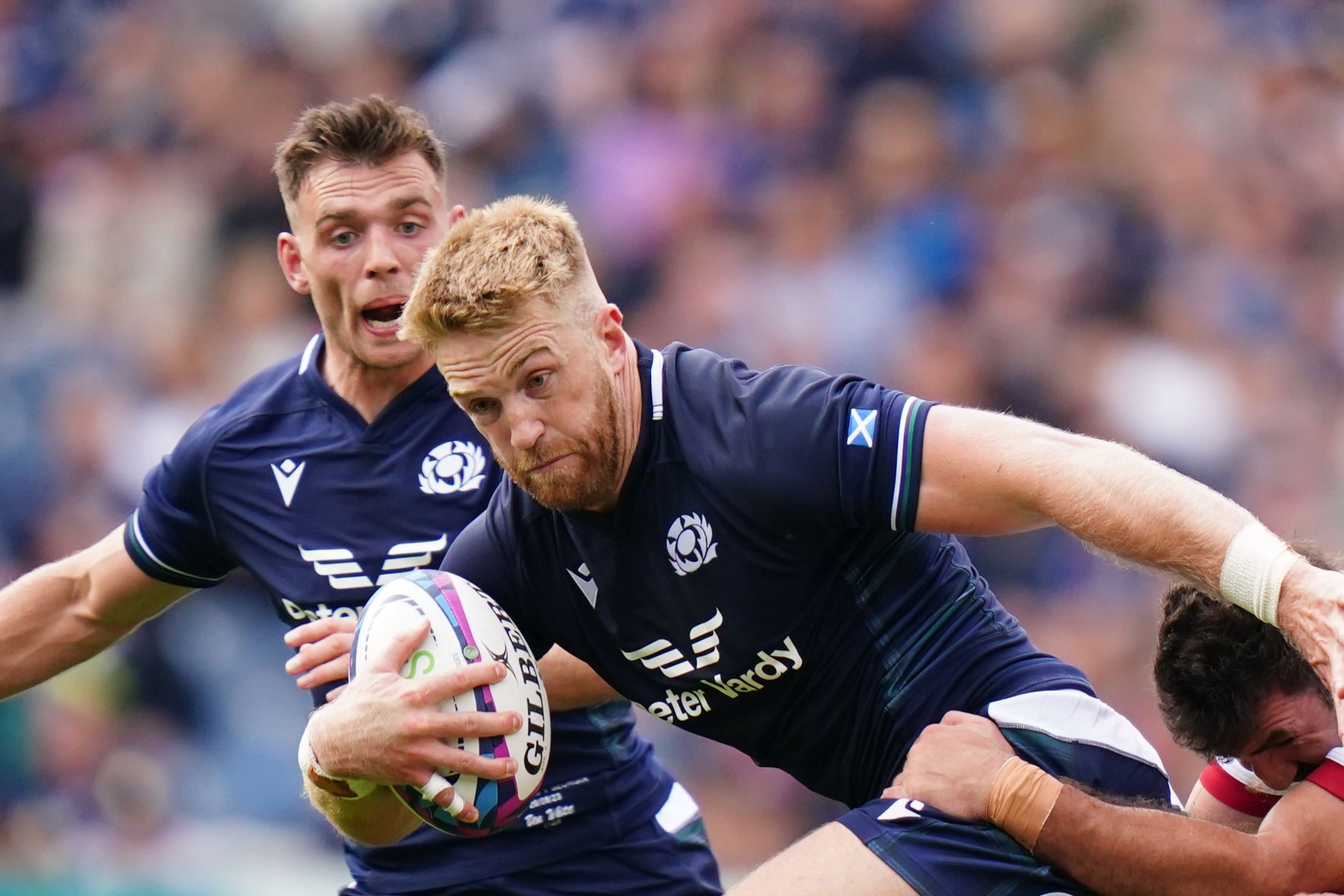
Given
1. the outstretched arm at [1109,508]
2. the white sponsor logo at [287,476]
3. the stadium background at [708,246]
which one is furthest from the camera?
the stadium background at [708,246]

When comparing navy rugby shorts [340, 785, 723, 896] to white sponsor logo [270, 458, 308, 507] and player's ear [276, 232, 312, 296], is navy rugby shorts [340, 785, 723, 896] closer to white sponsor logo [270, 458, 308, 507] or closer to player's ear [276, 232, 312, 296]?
white sponsor logo [270, 458, 308, 507]

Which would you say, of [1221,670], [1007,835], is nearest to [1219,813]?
[1221,670]

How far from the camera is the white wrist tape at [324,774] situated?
13.4 ft

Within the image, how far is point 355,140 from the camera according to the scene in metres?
5.01

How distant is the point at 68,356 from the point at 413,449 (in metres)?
5.89

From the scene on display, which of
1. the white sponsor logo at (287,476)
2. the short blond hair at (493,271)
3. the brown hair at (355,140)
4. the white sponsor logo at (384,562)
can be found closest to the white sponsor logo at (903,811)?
the short blond hair at (493,271)

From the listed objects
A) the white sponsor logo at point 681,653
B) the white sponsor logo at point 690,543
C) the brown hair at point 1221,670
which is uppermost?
the white sponsor logo at point 690,543

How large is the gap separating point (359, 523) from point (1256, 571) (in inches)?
99.8

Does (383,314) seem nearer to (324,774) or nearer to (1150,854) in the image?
(324,774)

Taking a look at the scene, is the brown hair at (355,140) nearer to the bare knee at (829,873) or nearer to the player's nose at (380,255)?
the player's nose at (380,255)

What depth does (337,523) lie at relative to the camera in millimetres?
4891

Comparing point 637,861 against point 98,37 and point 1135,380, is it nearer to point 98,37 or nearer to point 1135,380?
point 1135,380

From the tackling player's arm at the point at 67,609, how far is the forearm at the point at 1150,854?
286 centimetres

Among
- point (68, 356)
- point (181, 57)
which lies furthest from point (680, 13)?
point (68, 356)
